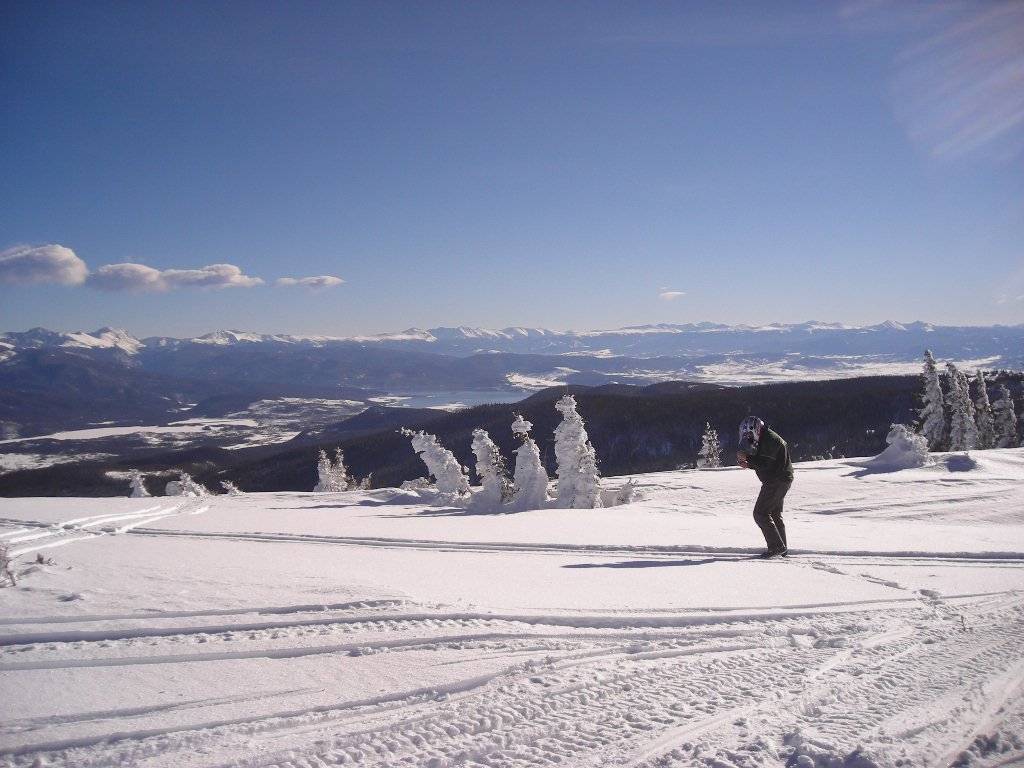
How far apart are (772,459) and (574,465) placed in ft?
42.8

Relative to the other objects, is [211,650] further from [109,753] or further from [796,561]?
[796,561]

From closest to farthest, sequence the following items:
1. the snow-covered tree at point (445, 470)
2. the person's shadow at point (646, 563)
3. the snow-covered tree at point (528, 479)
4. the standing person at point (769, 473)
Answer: the person's shadow at point (646, 563), the standing person at point (769, 473), the snow-covered tree at point (528, 479), the snow-covered tree at point (445, 470)

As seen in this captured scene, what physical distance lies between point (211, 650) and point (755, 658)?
4335 mm

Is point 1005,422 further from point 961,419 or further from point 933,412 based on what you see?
point 933,412

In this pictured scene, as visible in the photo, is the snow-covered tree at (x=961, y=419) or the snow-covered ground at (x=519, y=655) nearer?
the snow-covered ground at (x=519, y=655)

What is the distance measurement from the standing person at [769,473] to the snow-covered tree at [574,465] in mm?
11502

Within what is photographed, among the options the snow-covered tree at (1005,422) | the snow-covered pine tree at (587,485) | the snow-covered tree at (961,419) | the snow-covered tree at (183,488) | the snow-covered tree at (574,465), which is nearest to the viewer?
the snow-covered pine tree at (587,485)

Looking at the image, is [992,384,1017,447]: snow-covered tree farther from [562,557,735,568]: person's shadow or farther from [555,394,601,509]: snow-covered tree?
[562,557,735,568]: person's shadow

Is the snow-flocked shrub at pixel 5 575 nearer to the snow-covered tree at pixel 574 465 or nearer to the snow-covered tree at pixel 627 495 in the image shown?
the snow-covered tree at pixel 627 495

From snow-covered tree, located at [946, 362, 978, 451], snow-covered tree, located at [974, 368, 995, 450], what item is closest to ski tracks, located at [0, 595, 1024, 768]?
snow-covered tree, located at [946, 362, 978, 451]

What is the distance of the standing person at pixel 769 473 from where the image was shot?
7977 millimetres

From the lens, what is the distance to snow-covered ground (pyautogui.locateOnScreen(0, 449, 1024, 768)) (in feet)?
10.4

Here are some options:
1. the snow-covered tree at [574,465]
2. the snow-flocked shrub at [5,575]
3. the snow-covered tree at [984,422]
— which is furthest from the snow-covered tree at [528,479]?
the snow-covered tree at [984,422]

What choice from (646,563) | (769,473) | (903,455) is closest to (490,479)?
(903,455)
